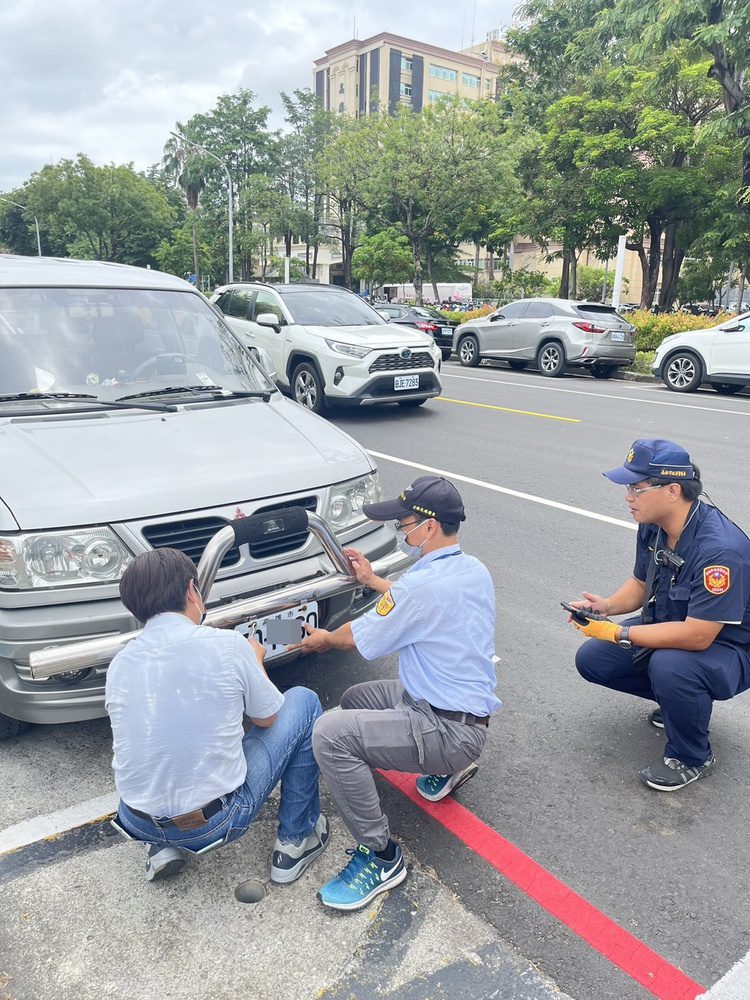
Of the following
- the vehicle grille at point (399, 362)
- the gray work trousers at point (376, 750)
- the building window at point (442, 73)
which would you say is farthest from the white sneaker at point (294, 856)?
the building window at point (442, 73)

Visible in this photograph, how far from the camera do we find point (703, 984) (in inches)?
84.1

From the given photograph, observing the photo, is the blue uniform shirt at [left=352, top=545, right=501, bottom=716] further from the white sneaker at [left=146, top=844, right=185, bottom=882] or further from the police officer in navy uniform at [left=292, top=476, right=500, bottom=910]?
the white sneaker at [left=146, top=844, right=185, bottom=882]

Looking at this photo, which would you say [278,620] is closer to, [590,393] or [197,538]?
[197,538]

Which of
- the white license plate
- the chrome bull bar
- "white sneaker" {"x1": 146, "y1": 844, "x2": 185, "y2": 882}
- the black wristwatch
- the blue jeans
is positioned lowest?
"white sneaker" {"x1": 146, "y1": 844, "x2": 185, "y2": 882}

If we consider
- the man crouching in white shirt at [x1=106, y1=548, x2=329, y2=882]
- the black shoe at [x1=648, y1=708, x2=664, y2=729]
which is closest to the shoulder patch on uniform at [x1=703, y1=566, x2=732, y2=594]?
the black shoe at [x1=648, y1=708, x2=664, y2=729]

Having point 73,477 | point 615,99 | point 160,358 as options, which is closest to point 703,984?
point 73,477

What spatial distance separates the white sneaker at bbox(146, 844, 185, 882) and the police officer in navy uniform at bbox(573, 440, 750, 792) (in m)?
1.68

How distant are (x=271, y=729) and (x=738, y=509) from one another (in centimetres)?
533

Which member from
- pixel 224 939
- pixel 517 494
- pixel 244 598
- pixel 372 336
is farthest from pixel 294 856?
pixel 372 336

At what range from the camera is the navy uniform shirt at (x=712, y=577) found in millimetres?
2904

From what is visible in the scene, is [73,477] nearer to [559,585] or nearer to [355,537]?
[355,537]

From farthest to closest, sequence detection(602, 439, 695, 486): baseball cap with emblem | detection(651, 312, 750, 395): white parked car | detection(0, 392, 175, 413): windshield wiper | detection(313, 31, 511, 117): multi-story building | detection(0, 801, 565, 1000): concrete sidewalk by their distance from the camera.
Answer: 1. detection(313, 31, 511, 117): multi-story building
2. detection(651, 312, 750, 395): white parked car
3. detection(0, 392, 175, 413): windshield wiper
4. detection(602, 439, 695, 486): baseball cap with emblem
5. detection(0, 801, 565, 1000): concrete sidewalk

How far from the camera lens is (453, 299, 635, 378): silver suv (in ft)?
51.4

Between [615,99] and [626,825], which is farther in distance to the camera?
[615,99]
